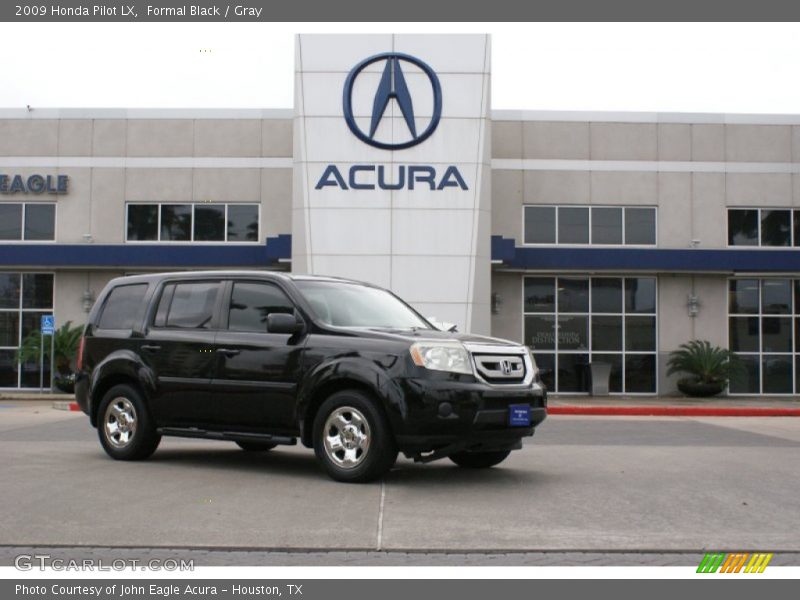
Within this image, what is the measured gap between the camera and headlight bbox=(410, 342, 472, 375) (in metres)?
8.43

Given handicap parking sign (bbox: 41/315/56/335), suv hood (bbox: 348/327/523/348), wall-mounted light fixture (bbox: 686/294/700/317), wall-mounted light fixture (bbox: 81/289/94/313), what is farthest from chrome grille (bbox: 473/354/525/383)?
wall-mounted light fixture (bbox: 81/289/94/313)

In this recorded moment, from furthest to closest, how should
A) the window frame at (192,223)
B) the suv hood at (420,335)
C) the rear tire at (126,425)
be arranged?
the window frame at (192,223)
the rear tire at (126,425)
the suv hood at (420,335)

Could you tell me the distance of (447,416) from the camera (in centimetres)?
831

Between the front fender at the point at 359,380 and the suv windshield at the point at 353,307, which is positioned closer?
the front fender at the point at 359,380

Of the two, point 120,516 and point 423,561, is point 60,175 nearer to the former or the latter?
point 120,516

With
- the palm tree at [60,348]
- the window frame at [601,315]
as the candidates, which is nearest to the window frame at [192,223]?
the palm tree at [60,348]

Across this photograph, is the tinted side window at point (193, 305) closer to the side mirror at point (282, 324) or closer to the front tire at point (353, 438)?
the side mirror at point (282, 324)

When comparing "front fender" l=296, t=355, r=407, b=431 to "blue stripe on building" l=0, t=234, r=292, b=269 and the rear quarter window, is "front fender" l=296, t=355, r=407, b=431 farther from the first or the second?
"blue stripe on building" l=0, t=234, r=292, b=269

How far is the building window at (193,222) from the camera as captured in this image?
28625 mm

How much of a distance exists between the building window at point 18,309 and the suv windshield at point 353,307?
21290 mm

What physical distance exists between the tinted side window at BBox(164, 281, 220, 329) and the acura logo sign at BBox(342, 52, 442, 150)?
16450 mm

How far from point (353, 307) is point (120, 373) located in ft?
8.46

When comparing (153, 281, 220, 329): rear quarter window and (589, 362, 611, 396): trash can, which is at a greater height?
(153, 281, 220, 329): rear quarter window

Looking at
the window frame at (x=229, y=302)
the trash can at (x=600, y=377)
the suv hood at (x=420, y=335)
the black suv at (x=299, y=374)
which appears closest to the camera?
the black suv at (x=299, y=374)
